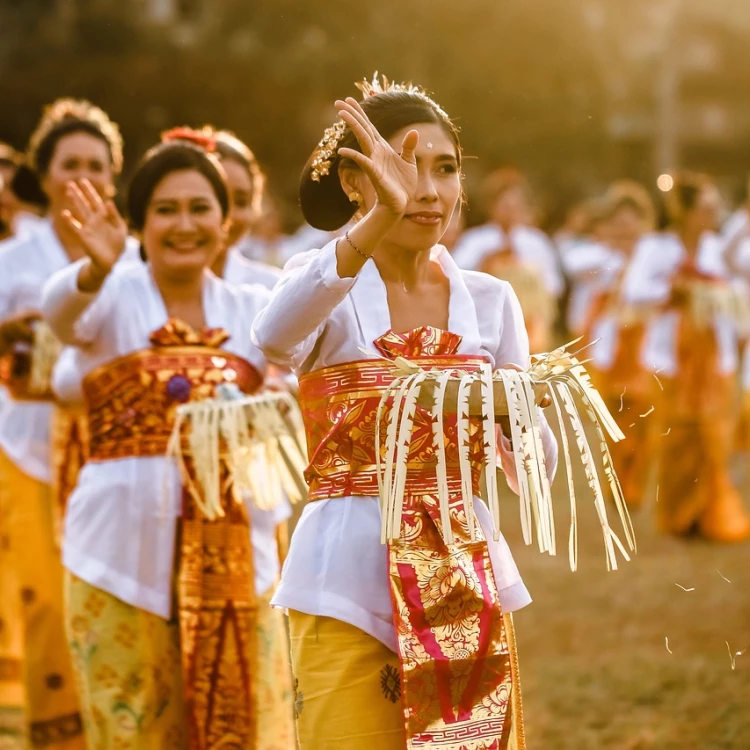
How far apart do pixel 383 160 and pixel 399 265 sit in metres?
0.39

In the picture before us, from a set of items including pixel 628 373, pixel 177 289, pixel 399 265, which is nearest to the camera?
pixel 399 265

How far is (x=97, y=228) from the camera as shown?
13.8 feet

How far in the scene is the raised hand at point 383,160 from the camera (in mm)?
2926

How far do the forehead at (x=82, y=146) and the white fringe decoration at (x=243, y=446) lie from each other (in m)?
1.81

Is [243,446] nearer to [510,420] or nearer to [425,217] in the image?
[425,217]

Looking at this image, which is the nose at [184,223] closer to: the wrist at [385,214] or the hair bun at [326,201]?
the hair bun at [326,201]

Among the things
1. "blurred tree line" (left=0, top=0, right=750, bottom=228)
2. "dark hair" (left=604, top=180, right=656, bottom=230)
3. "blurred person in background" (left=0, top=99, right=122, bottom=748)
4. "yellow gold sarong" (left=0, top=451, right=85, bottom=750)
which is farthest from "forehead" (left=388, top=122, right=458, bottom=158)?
"blurred tree line" (left=0, top=0, right=750, bottom=228)

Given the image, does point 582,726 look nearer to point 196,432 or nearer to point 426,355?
point 196,432

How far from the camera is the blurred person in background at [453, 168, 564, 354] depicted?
13125mm

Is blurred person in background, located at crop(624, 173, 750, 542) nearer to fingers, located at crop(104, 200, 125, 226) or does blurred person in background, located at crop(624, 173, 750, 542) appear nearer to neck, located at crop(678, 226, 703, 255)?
neck, located at crop(678, 226, 703, 255)

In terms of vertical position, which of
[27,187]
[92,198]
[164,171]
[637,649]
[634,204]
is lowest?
[637,649]

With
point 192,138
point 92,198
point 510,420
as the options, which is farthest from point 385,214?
point 192,138

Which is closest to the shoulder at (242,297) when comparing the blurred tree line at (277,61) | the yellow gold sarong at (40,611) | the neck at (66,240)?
the neck at (66,240)

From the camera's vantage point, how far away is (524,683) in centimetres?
621
